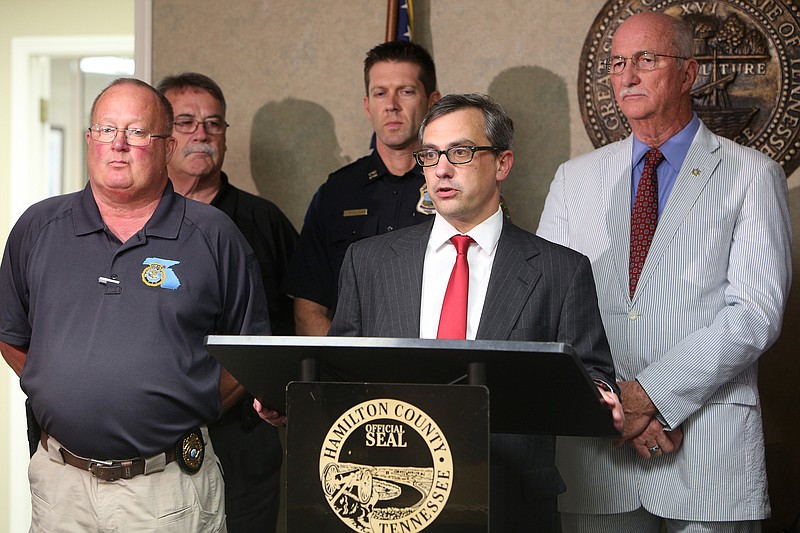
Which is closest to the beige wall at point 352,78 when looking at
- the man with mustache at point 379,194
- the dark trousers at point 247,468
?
the man with mustache at point 379,194

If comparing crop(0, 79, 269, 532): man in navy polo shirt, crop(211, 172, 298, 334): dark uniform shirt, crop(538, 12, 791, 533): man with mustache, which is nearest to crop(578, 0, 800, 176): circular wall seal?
crop(538, 12, 791, 533): man with mustache

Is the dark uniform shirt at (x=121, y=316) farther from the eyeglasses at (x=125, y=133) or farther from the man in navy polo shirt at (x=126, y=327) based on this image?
the eyeglasses at (x=125, y=133)

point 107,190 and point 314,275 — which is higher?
point 107,190

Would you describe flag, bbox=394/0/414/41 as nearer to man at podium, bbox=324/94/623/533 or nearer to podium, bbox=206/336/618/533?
man at podium, bbox=324/94/623/533

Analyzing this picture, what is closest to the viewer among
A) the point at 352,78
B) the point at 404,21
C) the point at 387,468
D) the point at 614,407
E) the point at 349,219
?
the point at 387,468

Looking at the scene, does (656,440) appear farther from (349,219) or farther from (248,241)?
(248,241)

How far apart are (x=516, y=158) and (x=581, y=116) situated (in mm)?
295

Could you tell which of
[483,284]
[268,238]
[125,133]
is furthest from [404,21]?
[483,284]

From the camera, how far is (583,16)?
12.7 feet

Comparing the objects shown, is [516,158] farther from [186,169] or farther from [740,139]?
[186,169]

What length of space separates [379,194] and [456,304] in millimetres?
1249

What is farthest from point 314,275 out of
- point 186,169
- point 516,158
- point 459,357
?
point 459,357

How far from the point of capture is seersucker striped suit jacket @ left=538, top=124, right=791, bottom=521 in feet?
8.43

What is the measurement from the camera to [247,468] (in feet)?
10.8
